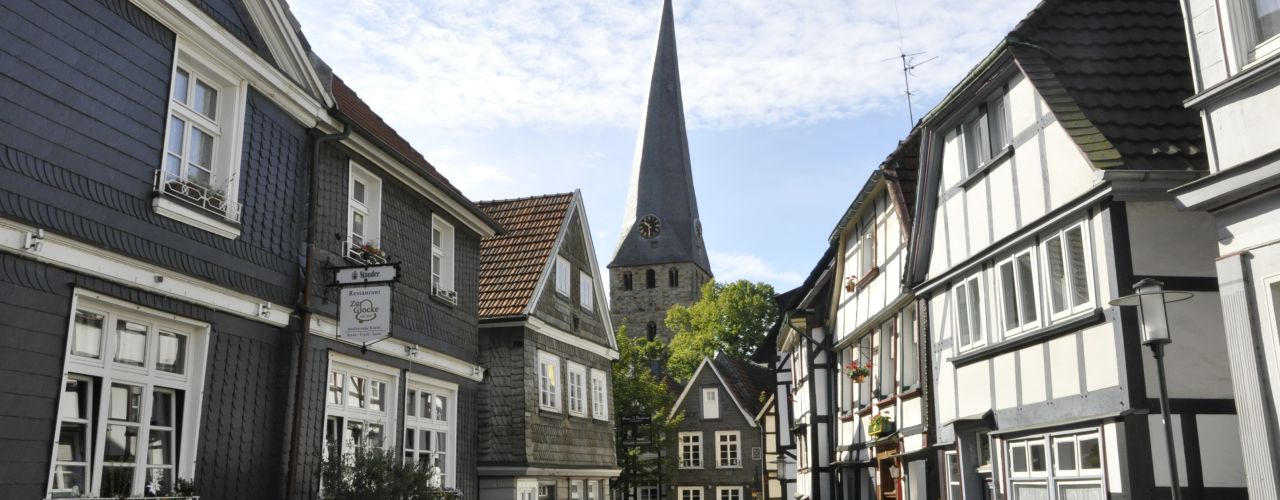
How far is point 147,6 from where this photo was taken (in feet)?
32.6

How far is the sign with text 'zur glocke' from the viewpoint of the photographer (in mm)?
12625

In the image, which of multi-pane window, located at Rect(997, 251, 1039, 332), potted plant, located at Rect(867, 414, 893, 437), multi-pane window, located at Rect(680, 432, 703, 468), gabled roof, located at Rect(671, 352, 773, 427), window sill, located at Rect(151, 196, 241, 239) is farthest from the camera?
multi-pane window, located at Rect(680, 432, 703, 468)

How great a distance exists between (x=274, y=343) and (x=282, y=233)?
3.87ft

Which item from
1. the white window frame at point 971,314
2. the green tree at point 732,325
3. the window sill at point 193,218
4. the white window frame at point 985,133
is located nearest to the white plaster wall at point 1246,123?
the white window frame at point 985,133

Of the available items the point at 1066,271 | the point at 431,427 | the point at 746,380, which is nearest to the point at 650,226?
the point at 746,380

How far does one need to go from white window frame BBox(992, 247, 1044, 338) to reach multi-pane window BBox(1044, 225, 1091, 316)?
0.57ft

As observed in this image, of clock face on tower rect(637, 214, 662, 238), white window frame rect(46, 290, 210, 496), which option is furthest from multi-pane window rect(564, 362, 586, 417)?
clock face on tower rect(637, 214, 662, 238)

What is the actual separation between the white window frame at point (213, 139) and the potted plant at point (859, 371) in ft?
36.2

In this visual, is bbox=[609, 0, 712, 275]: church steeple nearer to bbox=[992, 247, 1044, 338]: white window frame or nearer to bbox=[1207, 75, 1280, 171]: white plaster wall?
bbox=[992, 247, 1044, 338]: white window frame

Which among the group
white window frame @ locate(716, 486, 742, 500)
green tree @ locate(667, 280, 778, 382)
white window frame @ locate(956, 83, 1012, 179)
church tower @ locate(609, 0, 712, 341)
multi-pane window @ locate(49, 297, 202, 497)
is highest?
church tower @ locate(609, 0, 712, 341)

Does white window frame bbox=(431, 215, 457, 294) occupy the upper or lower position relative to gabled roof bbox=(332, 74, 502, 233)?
lower

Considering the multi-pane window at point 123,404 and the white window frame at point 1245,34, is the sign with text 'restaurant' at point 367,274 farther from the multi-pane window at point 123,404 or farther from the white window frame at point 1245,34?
the white window frame at point 1245,34

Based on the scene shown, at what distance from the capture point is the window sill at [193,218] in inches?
390

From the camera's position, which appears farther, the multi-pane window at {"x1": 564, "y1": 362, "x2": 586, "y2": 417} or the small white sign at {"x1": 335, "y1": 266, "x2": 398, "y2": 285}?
the multi-pane window at {"x1": 564, "y1": 362, "x2": 586, "y2": 417}
